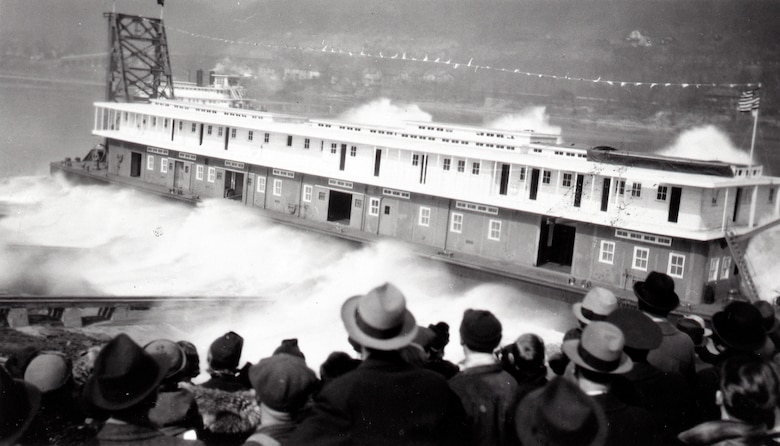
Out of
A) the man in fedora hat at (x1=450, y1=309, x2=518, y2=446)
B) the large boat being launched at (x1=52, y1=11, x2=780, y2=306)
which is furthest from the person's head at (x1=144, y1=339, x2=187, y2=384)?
the large boat being launched at (x1=52, y1=11, x2=780, y2=306)

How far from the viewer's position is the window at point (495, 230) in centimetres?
1847

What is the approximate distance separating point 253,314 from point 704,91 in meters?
65.2

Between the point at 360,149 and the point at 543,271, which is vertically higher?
the point at 360,149

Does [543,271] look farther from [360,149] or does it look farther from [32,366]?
[32,366]

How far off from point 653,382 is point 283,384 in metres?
2.27

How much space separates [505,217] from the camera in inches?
720

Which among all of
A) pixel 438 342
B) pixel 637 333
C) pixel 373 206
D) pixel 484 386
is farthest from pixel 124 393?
pixel 373 206

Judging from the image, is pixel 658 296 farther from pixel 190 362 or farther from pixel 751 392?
pixel 190 362

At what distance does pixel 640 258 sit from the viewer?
53.1 ft

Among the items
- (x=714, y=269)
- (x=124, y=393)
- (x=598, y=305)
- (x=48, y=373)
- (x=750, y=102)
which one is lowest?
(x=714, y=269)

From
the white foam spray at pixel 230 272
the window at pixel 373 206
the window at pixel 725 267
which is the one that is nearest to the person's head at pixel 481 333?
the white foam spray at pixel 230 272

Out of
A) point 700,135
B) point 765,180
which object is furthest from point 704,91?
point 765,180

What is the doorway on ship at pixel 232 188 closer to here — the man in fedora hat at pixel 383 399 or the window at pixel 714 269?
the window at pixel 714 269

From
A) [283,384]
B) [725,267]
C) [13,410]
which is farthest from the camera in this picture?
[725,267]
